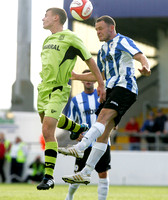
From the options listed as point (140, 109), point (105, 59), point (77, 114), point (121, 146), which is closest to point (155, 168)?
point (121, 146)

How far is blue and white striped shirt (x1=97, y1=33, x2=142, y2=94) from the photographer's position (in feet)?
23.6

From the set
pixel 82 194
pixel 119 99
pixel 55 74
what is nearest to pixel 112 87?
pixel 119 99

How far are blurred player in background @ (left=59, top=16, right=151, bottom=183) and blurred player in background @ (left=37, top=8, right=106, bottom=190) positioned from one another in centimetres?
16

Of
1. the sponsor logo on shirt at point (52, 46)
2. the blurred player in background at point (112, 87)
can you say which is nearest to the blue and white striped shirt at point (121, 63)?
the blurred player in background at point (112, 87)

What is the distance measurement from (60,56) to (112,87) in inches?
30.2

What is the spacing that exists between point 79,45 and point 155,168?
39.7 feet

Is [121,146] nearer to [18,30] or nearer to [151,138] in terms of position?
[151,138]

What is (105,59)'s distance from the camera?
24.3 feet

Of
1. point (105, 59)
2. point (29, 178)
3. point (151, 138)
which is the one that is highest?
point (105, 59)

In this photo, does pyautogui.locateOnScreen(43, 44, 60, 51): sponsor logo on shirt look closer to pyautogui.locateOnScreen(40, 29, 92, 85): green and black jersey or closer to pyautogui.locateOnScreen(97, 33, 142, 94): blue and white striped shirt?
pyautogui.locateOnScreen(40, 29, 92, 85): green and black jersey

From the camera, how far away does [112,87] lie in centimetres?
728

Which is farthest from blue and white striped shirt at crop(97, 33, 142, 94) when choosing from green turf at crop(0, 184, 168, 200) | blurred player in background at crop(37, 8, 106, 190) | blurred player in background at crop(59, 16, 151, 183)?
green turf at crop(0, 184, 168, 200)

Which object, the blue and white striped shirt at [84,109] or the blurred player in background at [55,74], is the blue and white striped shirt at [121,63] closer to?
the blurred player in background at [55,74]

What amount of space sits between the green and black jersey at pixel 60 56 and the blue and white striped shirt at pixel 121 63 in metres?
0.33
